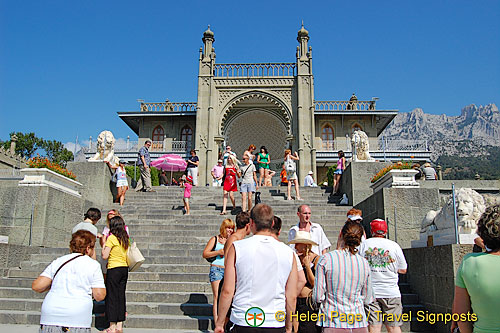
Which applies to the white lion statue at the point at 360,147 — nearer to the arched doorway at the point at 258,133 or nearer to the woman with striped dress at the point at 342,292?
the woman with striped dress at the point at 342,292

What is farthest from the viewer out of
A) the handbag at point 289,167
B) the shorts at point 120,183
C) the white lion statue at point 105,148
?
the white lion statue at point 105,148

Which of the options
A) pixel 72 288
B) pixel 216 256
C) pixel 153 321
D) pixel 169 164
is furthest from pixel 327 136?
pixel 72 288

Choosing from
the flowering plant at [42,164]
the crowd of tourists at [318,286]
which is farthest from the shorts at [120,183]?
the crowd of tourists at [318,286]

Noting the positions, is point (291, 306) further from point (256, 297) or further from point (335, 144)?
point (335, 144)

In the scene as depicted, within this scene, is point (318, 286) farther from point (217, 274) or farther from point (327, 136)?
point (327, 136)

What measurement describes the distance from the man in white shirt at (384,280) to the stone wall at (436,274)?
4.55ft

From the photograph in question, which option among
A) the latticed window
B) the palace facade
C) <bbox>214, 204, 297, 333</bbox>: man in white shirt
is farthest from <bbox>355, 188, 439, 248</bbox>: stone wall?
the latticed window

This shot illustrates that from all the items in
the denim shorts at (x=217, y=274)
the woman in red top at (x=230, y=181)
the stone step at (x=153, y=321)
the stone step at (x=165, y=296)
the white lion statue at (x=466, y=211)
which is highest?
the woman in red top at (x=230, y=181)

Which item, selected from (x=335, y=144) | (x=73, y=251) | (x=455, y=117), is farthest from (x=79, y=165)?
(x=455, y=117)

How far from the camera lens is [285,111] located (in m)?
26.3

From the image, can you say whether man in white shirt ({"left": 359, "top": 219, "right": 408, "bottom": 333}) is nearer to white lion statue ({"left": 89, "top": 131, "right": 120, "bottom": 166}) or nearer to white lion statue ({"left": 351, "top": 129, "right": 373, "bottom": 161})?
white lion statue ({"left": 351, "top": 129, "right": 373, "bottom": 161})

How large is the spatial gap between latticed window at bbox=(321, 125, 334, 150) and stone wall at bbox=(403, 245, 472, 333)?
74.2ft

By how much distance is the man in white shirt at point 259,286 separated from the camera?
2623mm

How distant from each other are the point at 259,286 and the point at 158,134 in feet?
92.3
